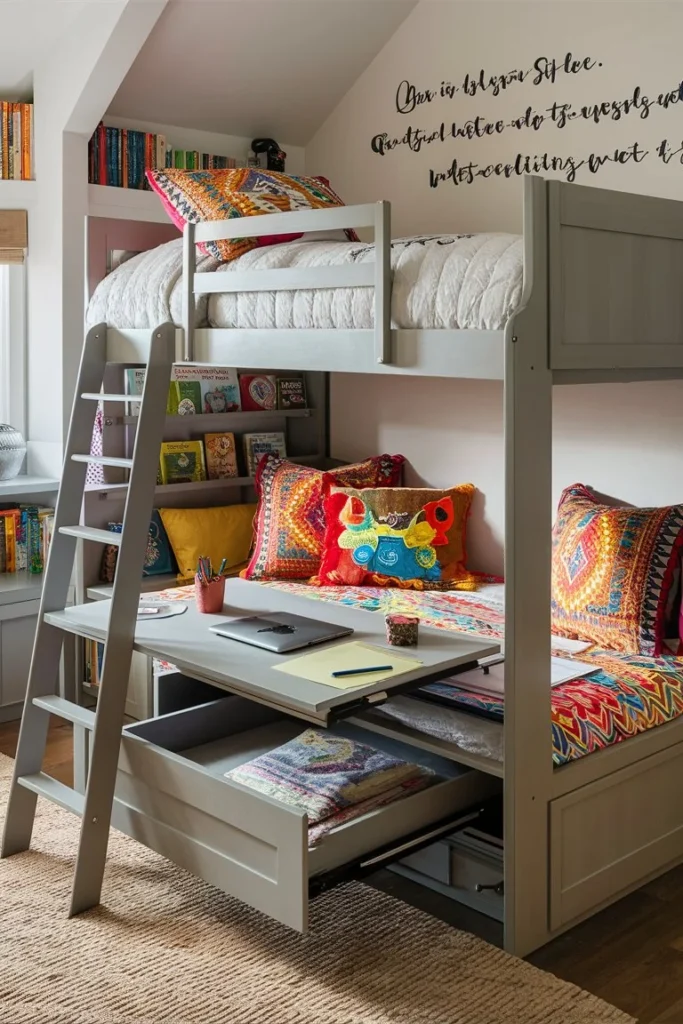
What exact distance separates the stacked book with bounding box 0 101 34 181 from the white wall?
1093mm

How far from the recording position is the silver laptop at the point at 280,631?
2.50m

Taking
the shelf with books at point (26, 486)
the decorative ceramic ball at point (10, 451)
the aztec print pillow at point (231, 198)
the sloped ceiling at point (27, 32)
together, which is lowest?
the shelf with books at point (26, 486)

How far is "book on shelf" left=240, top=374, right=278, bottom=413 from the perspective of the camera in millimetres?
4141

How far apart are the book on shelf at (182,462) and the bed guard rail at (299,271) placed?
104 cm

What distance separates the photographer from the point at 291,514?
3.74m

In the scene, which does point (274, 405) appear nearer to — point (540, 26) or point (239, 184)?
point (239, 184)

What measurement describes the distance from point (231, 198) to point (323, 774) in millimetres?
1557

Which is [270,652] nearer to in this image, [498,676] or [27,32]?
[498,676]

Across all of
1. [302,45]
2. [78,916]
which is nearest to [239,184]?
[302,45]

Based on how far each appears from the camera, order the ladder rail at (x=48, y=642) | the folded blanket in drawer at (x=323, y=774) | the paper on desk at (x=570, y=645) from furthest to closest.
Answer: the paper on desk at (x=570, y=645)
the ladder rail at (x=48, y=642)
the folded blanket in drawer at (x=323, y=774)

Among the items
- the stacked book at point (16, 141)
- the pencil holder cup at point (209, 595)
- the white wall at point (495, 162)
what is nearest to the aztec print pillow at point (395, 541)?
the white wall at point (495, 162)

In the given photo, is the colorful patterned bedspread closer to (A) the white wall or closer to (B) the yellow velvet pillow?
(A) the white wall

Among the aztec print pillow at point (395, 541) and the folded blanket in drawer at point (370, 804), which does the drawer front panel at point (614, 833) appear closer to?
the folded blanket in drawer at point (370, 804)

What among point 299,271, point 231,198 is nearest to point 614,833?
point 299,271
